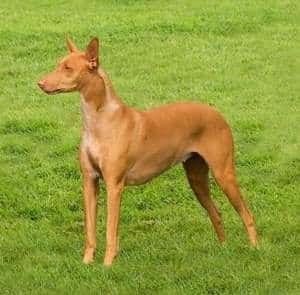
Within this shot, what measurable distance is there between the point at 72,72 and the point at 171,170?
3128 mm

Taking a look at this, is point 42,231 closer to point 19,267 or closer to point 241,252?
point 19,267

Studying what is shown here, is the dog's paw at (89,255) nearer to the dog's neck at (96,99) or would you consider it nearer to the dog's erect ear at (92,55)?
the dog's neck at (96,99)

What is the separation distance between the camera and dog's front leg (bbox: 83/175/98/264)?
7.62 metres

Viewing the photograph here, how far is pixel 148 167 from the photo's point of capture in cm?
772

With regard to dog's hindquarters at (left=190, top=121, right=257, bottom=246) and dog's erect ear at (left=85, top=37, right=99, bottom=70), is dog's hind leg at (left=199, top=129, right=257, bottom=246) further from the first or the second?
dog's erect ear at (left=85, top=37, right=99, bottom=70)

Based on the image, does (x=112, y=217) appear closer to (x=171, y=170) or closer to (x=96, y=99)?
(x=96, y=99)

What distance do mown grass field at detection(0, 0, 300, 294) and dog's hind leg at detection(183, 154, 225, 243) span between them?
0.15 meters

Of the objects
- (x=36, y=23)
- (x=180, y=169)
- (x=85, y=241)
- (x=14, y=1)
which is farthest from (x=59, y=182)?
(x=14, y=1)

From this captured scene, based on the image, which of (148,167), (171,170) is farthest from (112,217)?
(171,170)

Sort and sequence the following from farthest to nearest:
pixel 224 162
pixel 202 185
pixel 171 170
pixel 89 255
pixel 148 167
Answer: pixel 171 170
pixel 202 185
pixel 224 162
pixel 148 167
pixel 89 255

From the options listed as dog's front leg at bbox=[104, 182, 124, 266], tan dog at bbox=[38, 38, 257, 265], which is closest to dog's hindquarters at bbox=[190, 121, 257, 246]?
tan dog at bbox=[38, 38, 257, 265]

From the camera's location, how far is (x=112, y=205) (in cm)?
750

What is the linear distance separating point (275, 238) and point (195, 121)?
118cm

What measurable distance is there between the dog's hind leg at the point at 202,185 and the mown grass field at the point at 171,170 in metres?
0.15
